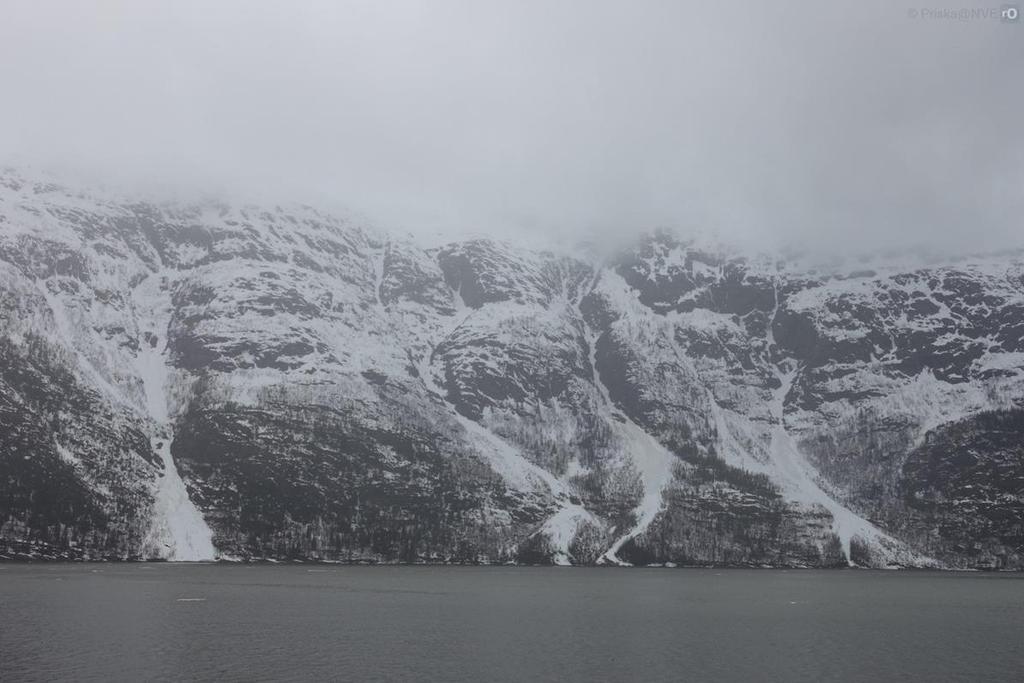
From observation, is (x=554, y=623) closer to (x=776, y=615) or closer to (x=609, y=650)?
(x=609, y=650)

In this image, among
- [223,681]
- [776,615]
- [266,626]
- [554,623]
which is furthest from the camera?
[776,615]

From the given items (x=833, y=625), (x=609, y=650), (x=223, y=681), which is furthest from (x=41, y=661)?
(x=833, y=625)

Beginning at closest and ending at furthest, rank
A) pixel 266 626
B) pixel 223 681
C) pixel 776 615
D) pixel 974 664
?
pixel 223 681 → pixel 974 664 → pixel 266 626 → pixel 776 615

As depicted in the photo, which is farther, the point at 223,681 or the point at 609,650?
the point at 609,650

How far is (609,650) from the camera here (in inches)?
4395

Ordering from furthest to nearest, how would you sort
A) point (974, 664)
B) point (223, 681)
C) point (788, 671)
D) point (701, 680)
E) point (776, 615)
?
point (776, 615) < point (974, 664) < point (788, 671) < point (701, 680) < point (223, 681)

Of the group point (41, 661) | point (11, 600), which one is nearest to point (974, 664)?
point (41, 661)

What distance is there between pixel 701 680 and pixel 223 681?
46333mm

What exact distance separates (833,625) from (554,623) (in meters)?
45.8

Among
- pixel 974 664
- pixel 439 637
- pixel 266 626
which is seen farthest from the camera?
pixel 266 626

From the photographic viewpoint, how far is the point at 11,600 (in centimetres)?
15275

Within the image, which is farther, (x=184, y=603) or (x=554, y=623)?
(x=184, y=603)

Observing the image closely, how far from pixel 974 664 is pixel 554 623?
59538 millimetres

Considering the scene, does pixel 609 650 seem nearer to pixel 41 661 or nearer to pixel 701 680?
pixel 701 680
